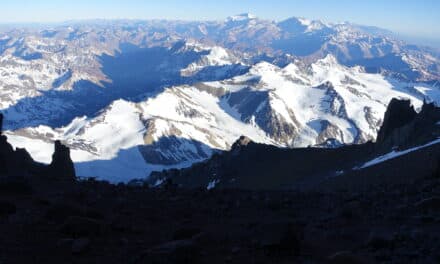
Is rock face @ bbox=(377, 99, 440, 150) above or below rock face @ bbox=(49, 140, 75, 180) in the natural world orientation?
above

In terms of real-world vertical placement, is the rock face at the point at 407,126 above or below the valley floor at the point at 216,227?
below

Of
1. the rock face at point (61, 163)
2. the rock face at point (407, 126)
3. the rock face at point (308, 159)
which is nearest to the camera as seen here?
the rock face at point (61, 163)

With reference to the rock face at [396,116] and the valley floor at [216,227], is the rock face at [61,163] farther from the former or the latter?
the rock face at [396,116]

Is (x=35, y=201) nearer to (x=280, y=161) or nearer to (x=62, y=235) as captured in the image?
(x=62, y=235)

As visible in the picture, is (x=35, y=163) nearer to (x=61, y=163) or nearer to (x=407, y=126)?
(x=61, y=163)

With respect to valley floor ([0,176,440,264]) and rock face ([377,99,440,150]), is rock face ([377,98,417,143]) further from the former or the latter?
valley floor ([0,176,440,264])

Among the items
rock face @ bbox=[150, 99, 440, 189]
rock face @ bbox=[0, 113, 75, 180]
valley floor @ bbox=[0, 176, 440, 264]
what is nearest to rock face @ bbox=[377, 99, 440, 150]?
rock face @ bbox=[150, 99, 440, 189]

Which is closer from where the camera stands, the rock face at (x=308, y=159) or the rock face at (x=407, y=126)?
the rock face at (x=407, y=126)

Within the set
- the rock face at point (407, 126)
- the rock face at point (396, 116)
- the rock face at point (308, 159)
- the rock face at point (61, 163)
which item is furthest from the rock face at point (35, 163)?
the rock face at point (396, 116)

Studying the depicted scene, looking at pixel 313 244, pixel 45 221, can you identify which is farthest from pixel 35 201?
pixel 313 244
